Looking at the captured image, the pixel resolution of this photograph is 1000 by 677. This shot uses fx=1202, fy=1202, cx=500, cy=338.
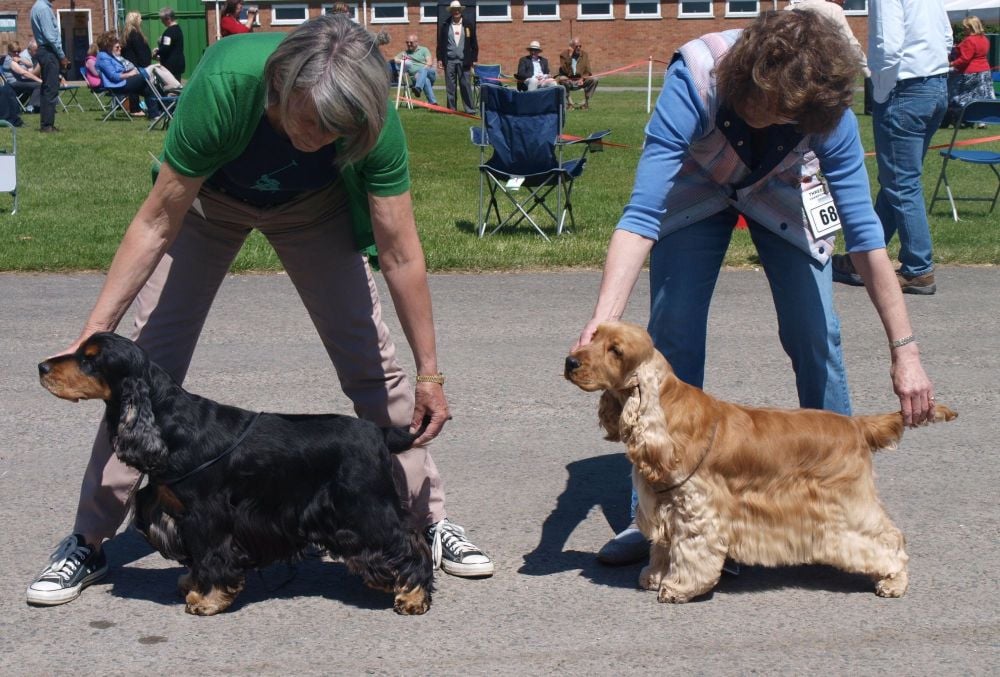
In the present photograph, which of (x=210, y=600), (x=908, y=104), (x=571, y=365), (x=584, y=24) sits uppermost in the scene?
(x=584, y=24)

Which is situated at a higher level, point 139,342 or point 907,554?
point 139,342

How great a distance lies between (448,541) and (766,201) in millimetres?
1665

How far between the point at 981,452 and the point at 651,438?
2499mm

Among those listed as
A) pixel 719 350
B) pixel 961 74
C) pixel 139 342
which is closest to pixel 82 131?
pixel 961 74

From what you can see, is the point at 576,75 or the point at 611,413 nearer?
the point at 611,413

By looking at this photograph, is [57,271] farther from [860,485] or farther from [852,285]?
[860,485]

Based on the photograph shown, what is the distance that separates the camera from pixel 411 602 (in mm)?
3854

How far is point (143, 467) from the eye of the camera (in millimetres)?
3621

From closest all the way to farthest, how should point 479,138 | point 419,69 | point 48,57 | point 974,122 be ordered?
point 479,138
point 974,122
point 48,57
point 419,69

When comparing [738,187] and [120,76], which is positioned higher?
[120,76]

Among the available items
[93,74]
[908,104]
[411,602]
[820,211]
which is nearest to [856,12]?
[93,74]

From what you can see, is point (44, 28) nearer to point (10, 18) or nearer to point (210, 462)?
point (210, 462)

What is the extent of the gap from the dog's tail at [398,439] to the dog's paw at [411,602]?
46 cm

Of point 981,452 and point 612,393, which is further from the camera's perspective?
point 981,452
